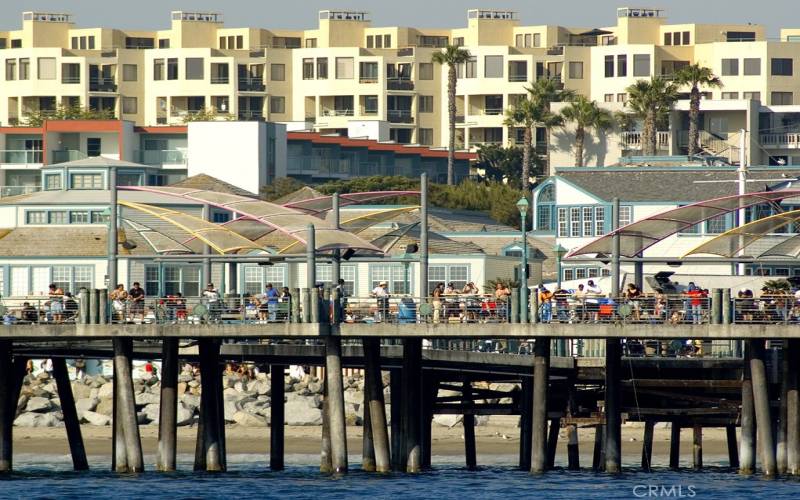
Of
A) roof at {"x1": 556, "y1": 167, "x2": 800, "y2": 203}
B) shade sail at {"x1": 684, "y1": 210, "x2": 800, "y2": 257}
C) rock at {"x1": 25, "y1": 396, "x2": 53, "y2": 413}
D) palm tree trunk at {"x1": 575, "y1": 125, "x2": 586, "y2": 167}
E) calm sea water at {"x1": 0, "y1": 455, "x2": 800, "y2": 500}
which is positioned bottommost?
calm sea water at {"x1": 0, "y1": 455, "x2": 800, "y2": 500}

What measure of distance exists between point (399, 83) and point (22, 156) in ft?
138

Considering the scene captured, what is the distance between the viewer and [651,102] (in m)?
118

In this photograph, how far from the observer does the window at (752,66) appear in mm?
138750

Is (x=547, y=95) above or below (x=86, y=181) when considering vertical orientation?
above

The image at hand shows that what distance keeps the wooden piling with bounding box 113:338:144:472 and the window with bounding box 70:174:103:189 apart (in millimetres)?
37626

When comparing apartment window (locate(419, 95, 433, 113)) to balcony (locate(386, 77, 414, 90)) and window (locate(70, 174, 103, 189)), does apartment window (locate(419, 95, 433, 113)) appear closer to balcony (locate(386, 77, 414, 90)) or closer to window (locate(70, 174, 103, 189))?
balcony (locate(386, 77, 414, 90))

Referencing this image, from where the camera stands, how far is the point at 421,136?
5945 inches

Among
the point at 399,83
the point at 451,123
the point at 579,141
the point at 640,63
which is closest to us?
the point at 579,141

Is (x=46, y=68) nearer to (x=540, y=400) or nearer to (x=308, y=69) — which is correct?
(x=308, y=69)

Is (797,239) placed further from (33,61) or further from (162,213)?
(33,61)

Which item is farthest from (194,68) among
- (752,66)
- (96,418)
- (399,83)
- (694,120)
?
(96,418)

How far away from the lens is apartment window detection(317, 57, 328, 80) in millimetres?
149250

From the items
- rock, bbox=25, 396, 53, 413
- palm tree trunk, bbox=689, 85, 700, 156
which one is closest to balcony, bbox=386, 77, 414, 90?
palm tree trunk, bbox=689, 85, 700, 156

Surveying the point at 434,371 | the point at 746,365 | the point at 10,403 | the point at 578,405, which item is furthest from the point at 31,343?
the point at 746,365
